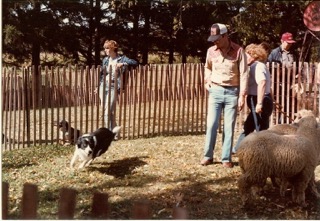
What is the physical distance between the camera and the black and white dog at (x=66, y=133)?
25.6 feet

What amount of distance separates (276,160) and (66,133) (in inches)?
188

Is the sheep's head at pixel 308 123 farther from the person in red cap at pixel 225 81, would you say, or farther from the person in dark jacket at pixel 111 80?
the person in dark jacket at pixel 111 80

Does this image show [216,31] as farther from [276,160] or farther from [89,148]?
[89,148]

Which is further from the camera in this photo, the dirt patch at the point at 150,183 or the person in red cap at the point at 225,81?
the person in red cap at the point at 225,81

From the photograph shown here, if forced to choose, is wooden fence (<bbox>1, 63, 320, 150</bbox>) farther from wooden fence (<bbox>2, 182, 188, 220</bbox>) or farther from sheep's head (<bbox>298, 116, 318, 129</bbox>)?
wooden fence (<bbox>2, 182, 188, 220</bbox>)

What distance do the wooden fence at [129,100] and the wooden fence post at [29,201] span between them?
16.2 ft

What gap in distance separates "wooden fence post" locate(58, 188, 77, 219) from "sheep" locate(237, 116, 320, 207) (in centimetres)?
174

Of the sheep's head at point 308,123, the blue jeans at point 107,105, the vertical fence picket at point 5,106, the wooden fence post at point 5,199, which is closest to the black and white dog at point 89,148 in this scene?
the blue jeans at point 107,105

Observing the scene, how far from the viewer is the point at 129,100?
8.52 meters

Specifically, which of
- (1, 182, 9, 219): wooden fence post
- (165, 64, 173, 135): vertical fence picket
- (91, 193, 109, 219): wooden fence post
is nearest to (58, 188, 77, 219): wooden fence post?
(91, 193, 109, 219): wooden fence post

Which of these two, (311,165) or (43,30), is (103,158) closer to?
(311,165)

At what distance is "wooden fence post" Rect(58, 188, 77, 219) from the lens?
8.84ft

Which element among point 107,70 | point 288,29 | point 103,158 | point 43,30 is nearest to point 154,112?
point 107,70

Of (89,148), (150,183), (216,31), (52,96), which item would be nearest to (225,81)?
(216,31)
